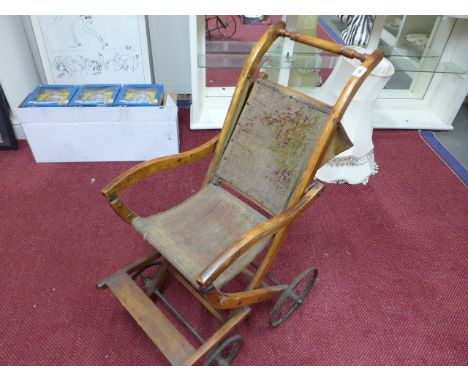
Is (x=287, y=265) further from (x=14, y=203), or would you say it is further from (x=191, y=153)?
(x=14, y=203)

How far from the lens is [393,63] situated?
2.34m

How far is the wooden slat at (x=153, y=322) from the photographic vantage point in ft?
3.55

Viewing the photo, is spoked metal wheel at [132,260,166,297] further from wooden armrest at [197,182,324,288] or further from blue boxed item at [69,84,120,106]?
blue boxed item at [69,84,120,106]

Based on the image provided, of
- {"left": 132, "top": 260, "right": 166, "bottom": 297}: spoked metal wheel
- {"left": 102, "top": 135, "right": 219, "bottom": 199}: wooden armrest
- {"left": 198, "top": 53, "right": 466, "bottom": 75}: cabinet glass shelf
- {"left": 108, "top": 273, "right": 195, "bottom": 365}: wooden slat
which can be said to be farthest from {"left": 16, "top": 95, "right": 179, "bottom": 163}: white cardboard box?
{"left": 108, "top": 273, "right": 195, "bottom": 365}: wooden slat

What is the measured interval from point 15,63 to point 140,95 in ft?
2.57

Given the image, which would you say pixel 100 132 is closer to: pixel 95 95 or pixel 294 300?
pixel 95 95

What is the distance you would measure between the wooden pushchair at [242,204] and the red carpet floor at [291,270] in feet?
0.52

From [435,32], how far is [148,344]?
2.79 metres

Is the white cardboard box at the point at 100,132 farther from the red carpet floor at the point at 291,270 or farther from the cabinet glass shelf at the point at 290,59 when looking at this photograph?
the cabinet glass shelf at the point at 290,59

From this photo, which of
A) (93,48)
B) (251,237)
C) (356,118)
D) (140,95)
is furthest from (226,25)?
(251,237)

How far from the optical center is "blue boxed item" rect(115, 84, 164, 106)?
198 cm

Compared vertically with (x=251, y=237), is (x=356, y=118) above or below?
below

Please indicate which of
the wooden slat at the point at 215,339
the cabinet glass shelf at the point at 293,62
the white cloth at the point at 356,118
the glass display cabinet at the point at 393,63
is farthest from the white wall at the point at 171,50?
the wooden slat at the point at 215,339

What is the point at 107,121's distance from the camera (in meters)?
2.00
